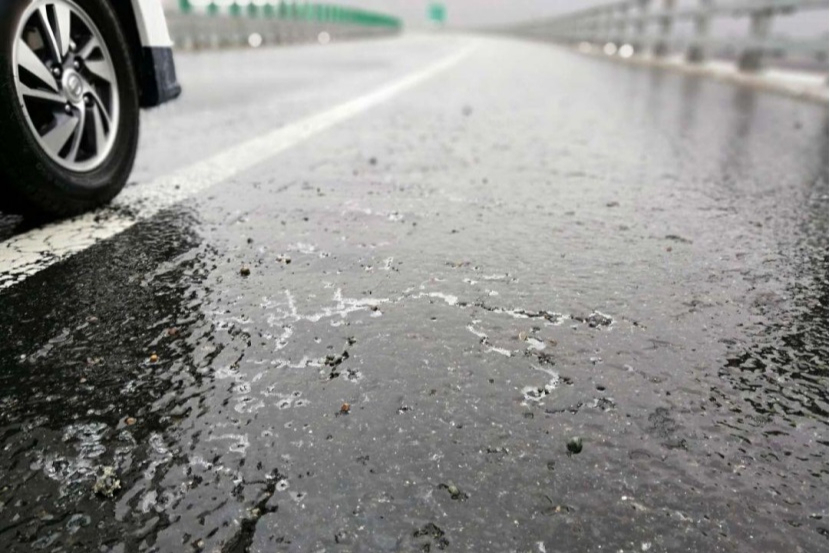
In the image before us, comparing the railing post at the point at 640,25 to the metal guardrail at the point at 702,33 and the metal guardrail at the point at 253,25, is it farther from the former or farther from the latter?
the metal guardrail at the point at 253,25

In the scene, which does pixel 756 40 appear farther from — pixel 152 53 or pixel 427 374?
pixel 427 374

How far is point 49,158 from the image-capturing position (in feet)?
9.58

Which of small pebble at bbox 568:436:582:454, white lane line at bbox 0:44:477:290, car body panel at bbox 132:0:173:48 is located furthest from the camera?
car body panel at bbox 132:0:173:48

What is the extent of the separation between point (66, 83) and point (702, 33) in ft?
42.2

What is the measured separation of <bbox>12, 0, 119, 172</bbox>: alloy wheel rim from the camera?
2.89 m

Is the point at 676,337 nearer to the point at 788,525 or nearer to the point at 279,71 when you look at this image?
the point at 788,525

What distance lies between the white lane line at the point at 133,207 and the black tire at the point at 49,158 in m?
0.09

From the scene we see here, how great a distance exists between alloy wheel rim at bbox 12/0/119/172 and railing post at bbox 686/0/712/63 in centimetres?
1215

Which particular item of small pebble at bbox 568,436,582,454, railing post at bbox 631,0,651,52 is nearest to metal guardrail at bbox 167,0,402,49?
railing post at bbox 631,0,651,52

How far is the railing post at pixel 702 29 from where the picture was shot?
13.1 meters

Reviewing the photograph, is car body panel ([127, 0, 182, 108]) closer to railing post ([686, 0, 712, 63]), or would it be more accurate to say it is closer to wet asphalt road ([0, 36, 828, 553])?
wet asphalt road ([0, 36, 828, 553])

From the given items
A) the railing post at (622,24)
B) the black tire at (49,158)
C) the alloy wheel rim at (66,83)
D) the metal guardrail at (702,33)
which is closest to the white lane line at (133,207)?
the black tire at (49,158)

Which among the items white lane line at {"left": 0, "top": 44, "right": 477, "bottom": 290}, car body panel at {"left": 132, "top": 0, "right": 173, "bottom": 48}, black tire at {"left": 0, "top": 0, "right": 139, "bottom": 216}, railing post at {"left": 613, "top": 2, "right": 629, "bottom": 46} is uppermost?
car body panel at {"left": 132, "top": 0, "right": 173, "bottom": 48}

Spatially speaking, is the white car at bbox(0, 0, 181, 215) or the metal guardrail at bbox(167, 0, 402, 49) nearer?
the white car at bbox(0, 0, 181, 215)
